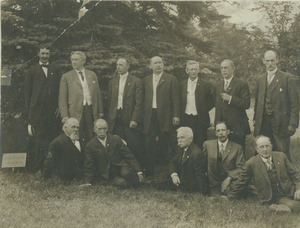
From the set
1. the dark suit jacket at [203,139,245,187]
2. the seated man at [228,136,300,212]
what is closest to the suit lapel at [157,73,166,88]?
the dark suit jacket at [203,139,245,187]

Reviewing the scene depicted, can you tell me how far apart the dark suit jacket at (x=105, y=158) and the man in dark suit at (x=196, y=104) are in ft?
2.85

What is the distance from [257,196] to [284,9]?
8.47ft

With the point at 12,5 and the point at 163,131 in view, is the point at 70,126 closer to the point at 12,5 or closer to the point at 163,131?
the point at 163,131

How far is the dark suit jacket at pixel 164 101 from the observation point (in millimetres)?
5312

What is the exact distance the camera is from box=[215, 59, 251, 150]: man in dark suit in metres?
Result: 5.20

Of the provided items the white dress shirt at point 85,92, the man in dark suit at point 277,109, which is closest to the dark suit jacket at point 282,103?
the man in dark suit at point 277,109

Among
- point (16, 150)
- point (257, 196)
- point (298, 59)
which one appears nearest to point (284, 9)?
point (298, 59)

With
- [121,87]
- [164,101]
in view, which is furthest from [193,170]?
[121,87]

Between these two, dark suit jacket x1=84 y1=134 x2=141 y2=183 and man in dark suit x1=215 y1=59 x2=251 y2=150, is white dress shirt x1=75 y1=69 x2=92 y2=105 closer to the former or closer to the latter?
dark suit jacket x1=84 y1=134 x2=141 y2=183

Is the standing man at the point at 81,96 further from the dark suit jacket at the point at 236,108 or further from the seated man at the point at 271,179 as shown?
the seated man at the point at 271,179

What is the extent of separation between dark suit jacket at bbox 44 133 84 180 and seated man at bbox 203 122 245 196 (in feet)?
5.64

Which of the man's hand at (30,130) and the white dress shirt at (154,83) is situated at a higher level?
the white dress shirt at (154,83)

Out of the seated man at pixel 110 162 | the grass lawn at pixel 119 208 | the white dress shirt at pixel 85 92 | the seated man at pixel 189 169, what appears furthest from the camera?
the white dress shirt at pixel 85 92

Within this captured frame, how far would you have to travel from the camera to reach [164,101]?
5324mm
